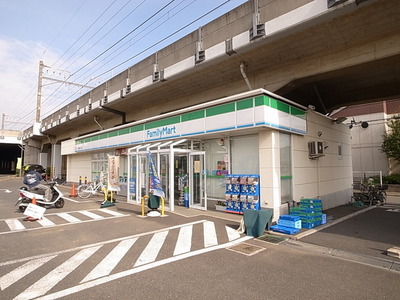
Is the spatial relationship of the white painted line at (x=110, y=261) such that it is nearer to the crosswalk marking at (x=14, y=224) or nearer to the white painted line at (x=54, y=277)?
the white painted line at (x=54, y=277)

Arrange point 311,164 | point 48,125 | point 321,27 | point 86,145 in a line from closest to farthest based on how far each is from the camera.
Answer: point 321,27 → point 311,164 → point 86,145 → point 48,125

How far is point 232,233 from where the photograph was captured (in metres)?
7.20

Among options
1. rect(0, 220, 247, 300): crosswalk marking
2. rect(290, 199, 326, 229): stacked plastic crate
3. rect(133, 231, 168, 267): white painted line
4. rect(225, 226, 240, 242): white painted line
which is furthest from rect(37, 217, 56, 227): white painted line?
rect(290, 199, 326, 229): stacked plastic crate

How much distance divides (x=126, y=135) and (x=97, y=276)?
469 inches

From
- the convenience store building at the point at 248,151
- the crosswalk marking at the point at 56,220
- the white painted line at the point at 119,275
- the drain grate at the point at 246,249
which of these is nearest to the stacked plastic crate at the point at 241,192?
the convenience store building at the point at 248,151

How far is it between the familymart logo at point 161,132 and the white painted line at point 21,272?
7.54m

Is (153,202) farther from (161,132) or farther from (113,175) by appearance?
(113,175)

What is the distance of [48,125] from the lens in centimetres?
2988

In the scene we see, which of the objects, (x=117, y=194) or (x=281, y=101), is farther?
(x=117, y=194)

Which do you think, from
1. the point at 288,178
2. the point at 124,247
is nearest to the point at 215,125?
the point at 288,178

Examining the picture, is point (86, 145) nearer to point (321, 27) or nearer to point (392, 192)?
point (321, 27)

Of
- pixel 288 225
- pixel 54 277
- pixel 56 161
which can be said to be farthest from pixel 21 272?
pixel 56 161

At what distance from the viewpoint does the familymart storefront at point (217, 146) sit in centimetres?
890

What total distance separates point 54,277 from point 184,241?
2921 millimetres
